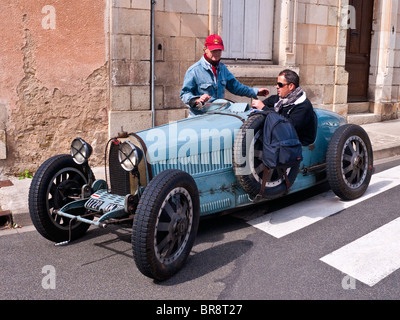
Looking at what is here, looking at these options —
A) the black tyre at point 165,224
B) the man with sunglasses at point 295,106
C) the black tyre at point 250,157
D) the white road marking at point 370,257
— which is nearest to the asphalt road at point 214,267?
the white road marking at point 370,257

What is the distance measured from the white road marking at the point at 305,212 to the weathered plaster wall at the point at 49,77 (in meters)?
3.54

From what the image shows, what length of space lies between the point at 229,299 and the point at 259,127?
1.77 meters

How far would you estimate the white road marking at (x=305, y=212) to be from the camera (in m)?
4.77

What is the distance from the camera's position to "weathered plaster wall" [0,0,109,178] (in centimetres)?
668

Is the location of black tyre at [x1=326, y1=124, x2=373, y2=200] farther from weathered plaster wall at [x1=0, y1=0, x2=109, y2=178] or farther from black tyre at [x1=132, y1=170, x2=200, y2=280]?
weathered plaster wall at [x1=0, y1=0, x2=109, y2=178]

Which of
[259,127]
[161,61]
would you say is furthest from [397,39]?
[259,127]

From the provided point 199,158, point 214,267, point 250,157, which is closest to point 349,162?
point 250,157

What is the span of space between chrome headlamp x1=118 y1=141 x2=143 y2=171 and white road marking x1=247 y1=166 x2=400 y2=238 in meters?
1.58

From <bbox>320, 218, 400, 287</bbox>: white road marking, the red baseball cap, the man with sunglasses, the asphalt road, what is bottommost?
the asphalt road

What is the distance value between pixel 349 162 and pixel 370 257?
1644 mm

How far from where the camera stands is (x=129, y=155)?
386 centimetres

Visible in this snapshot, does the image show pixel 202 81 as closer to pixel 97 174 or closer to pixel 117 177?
pixel 117 177

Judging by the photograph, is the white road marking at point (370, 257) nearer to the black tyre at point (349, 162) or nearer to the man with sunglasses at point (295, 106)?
the black tyre at point (349, 162)

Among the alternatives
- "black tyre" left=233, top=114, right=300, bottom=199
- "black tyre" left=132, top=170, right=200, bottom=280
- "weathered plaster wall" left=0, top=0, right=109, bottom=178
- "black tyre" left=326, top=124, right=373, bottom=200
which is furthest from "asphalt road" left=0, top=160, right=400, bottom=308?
"weathered plaster wall" left=0, top=0, right=109, bottom=178
